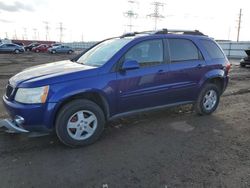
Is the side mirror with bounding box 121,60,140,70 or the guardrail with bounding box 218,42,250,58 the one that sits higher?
the guardrail with bounding box 218,42,250,58

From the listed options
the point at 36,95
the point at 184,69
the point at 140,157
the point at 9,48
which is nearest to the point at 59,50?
the point at 9,48

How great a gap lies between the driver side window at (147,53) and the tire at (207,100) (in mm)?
1495

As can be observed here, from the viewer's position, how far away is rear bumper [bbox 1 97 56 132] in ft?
12.8

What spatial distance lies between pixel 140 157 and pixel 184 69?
7.38 ft

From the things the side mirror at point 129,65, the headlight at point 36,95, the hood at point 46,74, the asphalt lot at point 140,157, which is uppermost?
the side mirror at point 129,65

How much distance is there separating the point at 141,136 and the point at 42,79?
2022mm

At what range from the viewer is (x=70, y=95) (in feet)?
13.4

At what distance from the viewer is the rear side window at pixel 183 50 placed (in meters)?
5.31

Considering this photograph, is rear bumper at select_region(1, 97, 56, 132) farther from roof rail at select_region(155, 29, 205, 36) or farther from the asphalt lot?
roof rail at select_region(155, 29, 205, 36)

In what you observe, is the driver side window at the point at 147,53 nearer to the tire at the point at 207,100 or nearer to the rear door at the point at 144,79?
the rear door at the point at 144,79

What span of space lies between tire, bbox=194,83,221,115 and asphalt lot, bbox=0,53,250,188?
442 mm

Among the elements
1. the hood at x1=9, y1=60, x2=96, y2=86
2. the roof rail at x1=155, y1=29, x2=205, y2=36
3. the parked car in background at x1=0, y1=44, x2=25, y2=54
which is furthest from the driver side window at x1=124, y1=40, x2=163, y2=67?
the parked car in background at x1=0, y1=44, x2=25, y2=54

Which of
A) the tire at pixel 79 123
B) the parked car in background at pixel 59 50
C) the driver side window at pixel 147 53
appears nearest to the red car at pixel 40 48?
the parked car in background at pixel 59 50

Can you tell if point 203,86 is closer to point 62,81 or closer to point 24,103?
point 62,81
